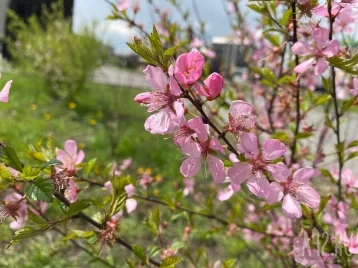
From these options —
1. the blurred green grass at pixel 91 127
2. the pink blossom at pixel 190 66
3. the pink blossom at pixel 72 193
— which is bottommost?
the blurred green grass at pixel 91 127

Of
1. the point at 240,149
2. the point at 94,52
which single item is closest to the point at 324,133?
the point at 240,149

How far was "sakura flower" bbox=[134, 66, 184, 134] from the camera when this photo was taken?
2.30 feet

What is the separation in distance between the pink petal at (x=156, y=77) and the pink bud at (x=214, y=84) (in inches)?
2.9

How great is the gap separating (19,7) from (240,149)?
21640 millimetres

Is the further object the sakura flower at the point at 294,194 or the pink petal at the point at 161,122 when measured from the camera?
the sakura flower at the point at 294,194

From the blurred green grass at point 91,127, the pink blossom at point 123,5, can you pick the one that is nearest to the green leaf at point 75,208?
the pink blossom at point 123,5

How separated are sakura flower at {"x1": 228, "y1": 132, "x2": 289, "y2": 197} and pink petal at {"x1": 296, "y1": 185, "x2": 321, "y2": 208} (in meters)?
0.10

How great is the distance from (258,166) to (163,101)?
0.22m

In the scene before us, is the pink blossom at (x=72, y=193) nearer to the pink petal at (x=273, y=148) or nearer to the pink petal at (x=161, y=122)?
the pink petal at (x=161, y=122)

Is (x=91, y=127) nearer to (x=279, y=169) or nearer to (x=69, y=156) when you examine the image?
(x=69, y=156)

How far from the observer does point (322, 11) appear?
92cm

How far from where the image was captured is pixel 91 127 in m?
5.76

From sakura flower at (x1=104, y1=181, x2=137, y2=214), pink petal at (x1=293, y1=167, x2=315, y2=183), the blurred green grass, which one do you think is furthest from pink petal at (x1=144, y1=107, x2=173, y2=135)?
the blurred green grass

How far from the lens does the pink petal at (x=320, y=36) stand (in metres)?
0.90
